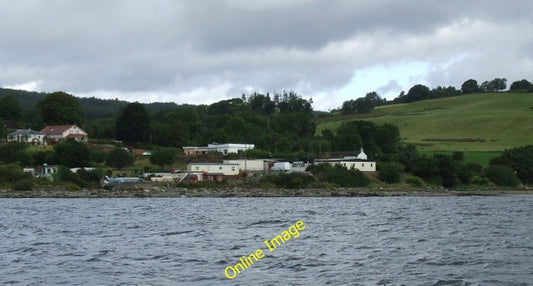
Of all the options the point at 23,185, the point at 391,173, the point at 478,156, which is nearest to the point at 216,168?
the point at 391,173

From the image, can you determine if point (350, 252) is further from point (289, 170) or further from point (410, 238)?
point (289, 170)

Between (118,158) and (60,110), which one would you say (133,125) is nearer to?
(60,110)

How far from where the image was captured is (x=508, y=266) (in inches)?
1023

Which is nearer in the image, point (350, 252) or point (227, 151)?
point (350, 252)

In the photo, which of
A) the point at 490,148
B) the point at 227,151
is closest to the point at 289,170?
the point at 227,151

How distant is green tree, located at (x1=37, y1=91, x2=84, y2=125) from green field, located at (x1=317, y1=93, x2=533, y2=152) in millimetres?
46060

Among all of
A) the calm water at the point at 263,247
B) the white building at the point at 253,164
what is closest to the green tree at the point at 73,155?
the white building at the point at 253,164

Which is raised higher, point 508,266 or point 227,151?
point 227,151

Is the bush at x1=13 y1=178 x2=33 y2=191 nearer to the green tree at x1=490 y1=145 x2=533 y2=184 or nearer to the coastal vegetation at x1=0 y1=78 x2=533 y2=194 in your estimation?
the coastal vegetation at x1=0 y1=78 x2=533 y2=194

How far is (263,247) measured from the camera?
30.6 m

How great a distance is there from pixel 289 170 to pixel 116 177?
2073 cm

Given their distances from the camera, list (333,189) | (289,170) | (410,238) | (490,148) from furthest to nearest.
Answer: (490,148), (289,170), (333,189), (410,238)

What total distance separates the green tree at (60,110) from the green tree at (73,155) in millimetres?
31341

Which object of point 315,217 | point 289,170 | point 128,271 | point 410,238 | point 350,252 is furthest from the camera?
point 289,170
